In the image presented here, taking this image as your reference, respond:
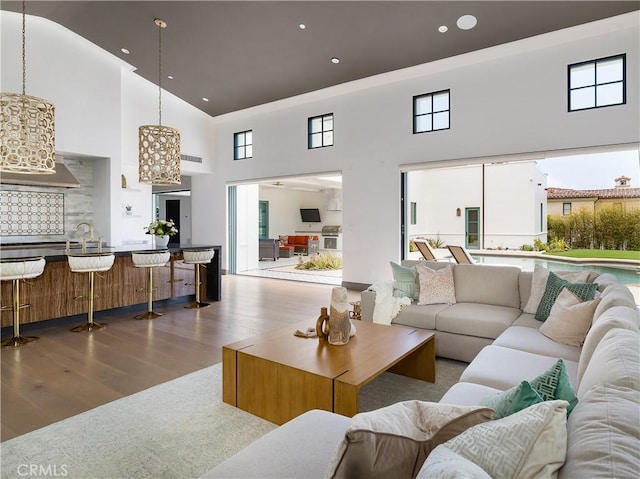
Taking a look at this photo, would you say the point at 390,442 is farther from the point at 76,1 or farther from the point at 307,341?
the point at 76,1

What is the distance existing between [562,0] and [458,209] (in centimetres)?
646

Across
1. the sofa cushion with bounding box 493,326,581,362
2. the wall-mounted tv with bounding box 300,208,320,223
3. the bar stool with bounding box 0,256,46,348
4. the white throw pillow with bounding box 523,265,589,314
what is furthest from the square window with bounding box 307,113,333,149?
the wall-mounted tv with bounding box 300,208,320,223

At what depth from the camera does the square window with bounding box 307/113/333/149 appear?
25.6 feet

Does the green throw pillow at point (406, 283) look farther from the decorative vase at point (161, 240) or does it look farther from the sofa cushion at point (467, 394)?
the decorative vase at point (161, 240)

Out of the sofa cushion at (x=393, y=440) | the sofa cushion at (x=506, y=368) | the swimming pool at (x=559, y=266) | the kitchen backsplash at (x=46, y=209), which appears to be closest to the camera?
the sofa cushion at (x=393, y=440)

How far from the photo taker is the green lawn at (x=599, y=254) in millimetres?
6029

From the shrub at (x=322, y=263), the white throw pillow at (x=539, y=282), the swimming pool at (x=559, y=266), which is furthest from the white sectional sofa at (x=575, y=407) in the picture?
the shrub at (x=322, y=263)

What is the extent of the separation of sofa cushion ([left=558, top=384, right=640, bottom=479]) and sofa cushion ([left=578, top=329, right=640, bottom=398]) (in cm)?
6

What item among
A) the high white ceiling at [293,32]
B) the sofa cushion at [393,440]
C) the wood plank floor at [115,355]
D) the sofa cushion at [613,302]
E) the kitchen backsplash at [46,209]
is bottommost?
the wood plank floor at [115,355]

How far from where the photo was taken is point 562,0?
179 inches

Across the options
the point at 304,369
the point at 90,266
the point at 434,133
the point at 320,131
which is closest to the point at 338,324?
the point at 304,369

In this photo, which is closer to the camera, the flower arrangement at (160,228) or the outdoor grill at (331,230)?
the flower arrangement at (160,228)

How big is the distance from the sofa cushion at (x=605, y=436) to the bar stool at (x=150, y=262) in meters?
5.13

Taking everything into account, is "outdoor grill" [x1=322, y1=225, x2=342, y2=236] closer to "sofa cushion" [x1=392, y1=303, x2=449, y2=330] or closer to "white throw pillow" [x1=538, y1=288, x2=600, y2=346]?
"sofa cushion" [x1=392, y1=303, x2=449, y2=330]
